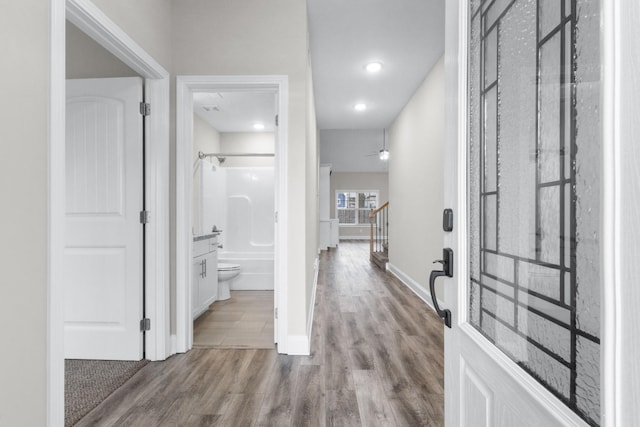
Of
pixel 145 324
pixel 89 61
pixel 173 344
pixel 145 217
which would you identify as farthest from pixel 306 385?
pixel 89 61

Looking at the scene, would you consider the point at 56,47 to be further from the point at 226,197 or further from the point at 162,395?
the point at 226,197

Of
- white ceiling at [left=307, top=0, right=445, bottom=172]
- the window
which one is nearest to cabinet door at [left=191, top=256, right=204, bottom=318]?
white ceiling at [left=307, top=0, right=445, bottom=172]

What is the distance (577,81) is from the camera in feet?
1.69

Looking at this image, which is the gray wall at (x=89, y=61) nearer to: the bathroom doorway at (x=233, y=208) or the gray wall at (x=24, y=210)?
the gray wall at (x=24, y=210)

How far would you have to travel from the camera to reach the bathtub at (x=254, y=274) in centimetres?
450

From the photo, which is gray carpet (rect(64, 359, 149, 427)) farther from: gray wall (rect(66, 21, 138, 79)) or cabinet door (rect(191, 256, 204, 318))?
gray wall (rect(66, 21, 138, 79))

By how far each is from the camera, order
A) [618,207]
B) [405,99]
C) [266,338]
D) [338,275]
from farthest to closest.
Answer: [338,275] → [405,99] → [266,338] → [618,207]

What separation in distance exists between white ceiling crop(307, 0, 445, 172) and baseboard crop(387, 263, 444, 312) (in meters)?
2.49

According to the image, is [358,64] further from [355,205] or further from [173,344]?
[355,205]

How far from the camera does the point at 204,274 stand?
341 cm

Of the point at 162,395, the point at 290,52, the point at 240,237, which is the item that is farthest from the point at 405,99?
the point at 162,395

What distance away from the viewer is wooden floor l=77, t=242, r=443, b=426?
5.53 feet

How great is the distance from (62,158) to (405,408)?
6.45 feet

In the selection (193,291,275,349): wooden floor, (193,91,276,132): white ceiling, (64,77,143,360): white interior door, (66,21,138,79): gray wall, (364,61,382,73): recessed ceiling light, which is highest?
(364,61,382,73): recessed ceiling light
